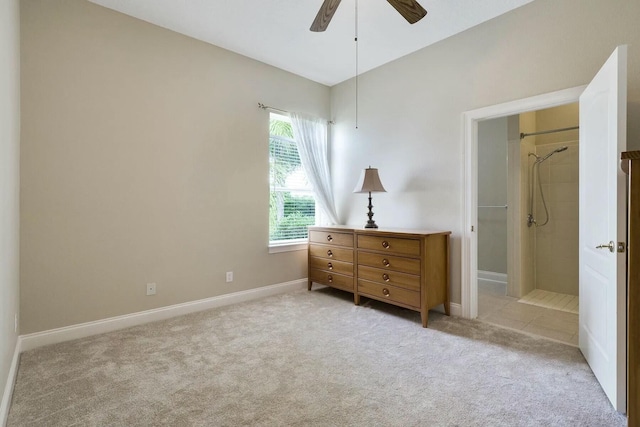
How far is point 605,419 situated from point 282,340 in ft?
6.55

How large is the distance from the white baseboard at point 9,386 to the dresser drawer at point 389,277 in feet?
9.01

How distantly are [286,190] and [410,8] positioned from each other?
2.54 meters

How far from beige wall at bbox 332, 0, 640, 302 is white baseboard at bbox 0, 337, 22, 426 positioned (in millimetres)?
3342

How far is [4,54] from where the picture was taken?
1.70 m

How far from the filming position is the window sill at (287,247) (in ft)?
12.6

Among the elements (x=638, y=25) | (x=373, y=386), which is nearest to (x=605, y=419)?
(x=373, y=386)

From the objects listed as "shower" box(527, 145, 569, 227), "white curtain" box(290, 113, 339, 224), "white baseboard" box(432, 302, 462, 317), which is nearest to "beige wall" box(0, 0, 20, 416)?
"white curtain" box(290, 113, 339, 224)

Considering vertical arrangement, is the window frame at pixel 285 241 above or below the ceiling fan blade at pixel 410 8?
below

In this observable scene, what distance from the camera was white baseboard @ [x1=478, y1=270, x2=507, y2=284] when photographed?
4445mm

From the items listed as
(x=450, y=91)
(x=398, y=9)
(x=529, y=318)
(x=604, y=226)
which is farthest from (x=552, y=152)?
(x=398, y=9)

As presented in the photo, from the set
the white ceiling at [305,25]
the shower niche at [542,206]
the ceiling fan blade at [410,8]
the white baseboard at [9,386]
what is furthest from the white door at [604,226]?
the white baseboard at [9,386]

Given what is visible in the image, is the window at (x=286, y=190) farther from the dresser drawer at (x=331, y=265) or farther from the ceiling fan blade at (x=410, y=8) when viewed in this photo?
the ceiling fan blade at (x=410, y=8)

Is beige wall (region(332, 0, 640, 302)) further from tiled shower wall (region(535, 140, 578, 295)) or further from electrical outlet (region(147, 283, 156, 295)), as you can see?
electrical outlet (region(147, 283, 156, 295))

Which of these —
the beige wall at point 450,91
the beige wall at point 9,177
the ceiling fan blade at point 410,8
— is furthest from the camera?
the beige wall at point 450,91
